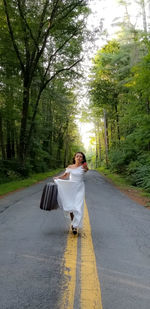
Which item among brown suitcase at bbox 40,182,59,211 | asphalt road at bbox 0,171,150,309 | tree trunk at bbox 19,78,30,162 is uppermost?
tree trunk at bbox 19,78,30,162

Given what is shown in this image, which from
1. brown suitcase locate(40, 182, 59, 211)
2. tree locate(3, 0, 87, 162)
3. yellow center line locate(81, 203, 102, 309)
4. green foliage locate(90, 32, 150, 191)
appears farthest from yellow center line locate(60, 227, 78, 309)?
tree locate(3, 0, 87, 162)

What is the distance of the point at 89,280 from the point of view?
3.05 meters

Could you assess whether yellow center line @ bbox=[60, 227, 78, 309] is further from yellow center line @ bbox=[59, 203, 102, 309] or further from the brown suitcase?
the brown suitcase

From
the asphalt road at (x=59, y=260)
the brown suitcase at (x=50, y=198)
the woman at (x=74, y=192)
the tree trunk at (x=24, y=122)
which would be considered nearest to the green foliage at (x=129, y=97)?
the tree trunk at (x=24, y=122)

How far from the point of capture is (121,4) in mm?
26781

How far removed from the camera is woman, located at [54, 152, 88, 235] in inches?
192

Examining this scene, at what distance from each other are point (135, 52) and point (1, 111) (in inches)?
407

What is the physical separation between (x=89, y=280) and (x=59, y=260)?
0.72m

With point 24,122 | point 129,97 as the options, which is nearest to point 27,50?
point 24,122

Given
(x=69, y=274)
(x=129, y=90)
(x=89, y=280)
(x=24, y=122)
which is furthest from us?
(x=129, y=90)

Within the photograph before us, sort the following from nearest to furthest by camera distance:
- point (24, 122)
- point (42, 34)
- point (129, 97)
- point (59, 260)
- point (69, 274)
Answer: point (69, 274), point (59, 260), point (129, 97), point (42, 34), point (24, 122)

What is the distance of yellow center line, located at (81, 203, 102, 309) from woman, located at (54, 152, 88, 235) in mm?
497

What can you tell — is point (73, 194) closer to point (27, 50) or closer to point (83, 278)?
point (83, 278)

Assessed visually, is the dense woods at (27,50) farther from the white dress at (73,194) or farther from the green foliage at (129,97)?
the white dress at (73,194)
